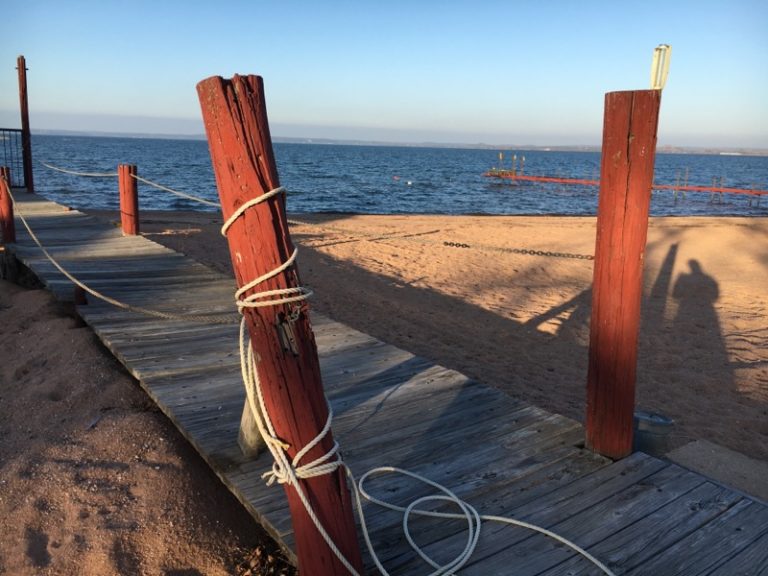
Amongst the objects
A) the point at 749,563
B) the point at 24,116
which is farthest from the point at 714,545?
the point at 24,116

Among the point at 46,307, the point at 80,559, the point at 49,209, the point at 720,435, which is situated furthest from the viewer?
the point at 49,209

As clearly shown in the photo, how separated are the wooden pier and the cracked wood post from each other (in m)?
0.45

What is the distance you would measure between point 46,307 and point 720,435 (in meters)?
Result: 6.41

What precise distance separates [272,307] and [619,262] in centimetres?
173

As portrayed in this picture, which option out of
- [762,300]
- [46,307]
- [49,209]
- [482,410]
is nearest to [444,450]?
[482,410]

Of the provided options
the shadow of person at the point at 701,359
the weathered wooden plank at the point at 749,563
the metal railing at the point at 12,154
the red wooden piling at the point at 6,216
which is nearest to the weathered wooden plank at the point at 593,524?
the weathered wooden plank at the point at 749,563

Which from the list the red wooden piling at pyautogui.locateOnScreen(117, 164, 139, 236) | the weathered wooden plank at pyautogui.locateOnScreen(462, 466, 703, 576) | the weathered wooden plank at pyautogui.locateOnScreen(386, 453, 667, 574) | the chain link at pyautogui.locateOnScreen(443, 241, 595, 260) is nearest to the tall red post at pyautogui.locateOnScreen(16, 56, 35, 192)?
the red wooden piling at pyautogui.locateOnScreen(117, 164, 139, 236)

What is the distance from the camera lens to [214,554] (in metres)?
2.88

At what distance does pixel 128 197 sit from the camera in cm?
902

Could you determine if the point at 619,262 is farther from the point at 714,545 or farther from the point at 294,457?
the point at 294,457

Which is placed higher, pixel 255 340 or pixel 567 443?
pixel 255 340

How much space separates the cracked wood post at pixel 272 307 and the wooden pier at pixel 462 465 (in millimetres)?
446

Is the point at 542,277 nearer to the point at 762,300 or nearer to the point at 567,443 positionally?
the point at 762,300

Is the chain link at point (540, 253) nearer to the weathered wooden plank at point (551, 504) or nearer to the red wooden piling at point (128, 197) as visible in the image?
the red wooden piling at point (128, 197)
